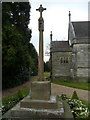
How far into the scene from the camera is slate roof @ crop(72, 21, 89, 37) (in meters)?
27.5

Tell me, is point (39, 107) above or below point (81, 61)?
below

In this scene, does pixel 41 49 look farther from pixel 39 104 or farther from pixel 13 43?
pixel 13 43

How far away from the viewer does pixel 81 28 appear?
97.2 ft

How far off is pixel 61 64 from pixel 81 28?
8093 mm

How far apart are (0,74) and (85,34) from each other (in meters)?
17.4

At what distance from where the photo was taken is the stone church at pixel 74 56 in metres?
25.9

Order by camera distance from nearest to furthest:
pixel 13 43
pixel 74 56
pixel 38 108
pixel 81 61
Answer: pixel 38 108
pixel 13 43
pixel 81 61
pixel 74 56

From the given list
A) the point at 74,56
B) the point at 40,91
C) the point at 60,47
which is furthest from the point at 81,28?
the point at 40,91

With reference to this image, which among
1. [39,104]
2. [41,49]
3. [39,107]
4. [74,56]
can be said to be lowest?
[39,107]

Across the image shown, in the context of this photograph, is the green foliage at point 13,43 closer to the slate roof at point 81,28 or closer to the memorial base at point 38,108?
the memorial base at point 38,108

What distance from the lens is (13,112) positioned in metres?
5.33

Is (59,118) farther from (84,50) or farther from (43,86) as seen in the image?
(84,50)

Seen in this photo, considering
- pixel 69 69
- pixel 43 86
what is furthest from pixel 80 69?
pixel 43 86

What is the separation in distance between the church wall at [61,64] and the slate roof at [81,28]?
13.4ft
